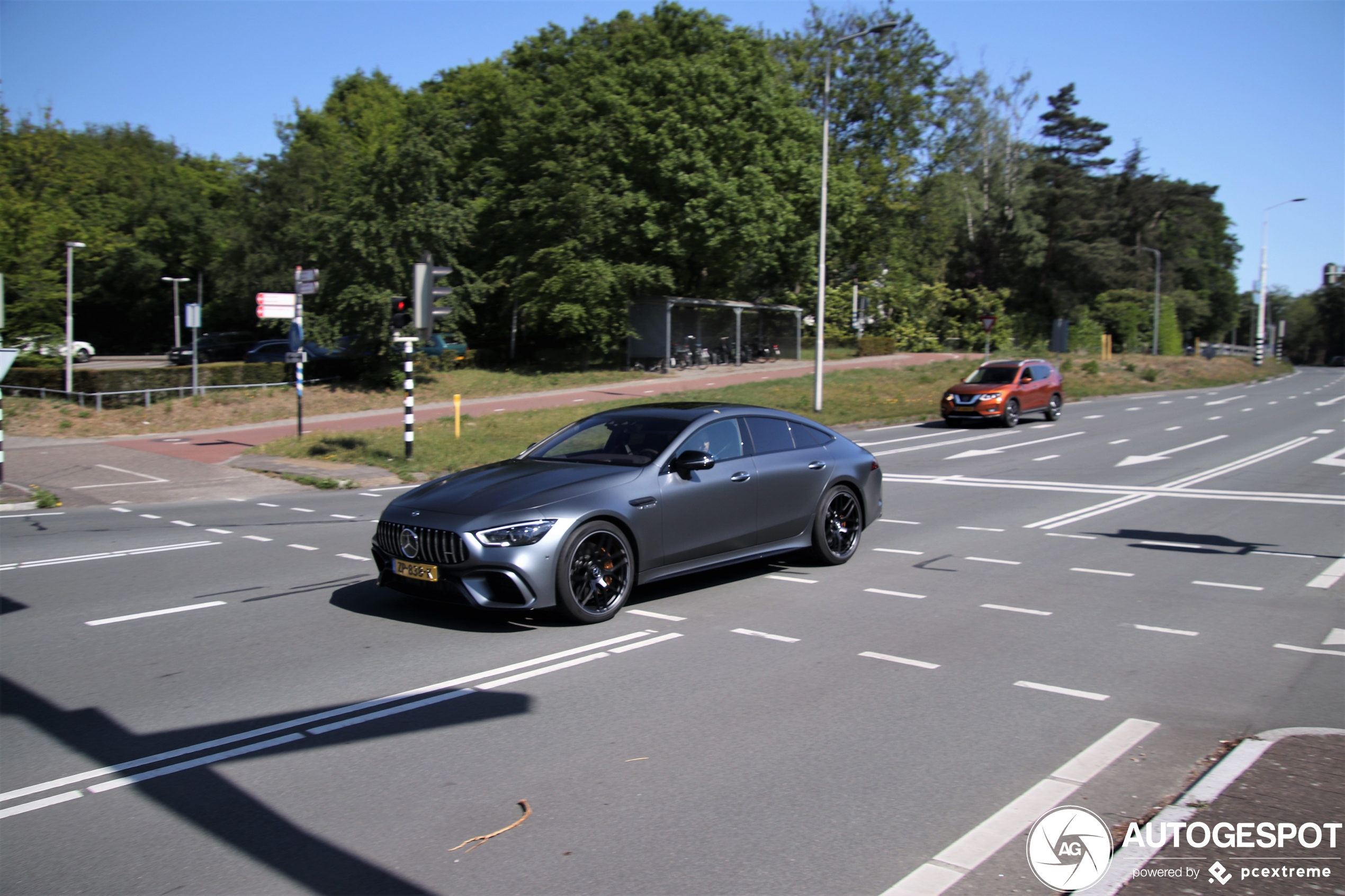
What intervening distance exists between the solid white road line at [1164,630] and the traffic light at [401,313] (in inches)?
510

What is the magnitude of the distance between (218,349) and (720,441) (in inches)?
1724

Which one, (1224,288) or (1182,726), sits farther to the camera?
(1224,288)

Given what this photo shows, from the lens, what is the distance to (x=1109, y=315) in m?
70.6

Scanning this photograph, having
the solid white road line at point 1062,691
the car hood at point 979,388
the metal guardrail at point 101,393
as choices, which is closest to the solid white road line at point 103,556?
the solid white road line at point 1062,691

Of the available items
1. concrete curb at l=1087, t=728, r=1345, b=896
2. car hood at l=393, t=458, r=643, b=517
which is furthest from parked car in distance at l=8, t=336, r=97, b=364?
concrete curb at l=1087, t=728, r=1345, b=896

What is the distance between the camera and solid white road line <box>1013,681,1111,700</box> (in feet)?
18.9

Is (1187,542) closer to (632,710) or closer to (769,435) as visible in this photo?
(769,435)

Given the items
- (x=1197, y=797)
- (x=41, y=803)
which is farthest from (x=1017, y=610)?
(x=41, y=803)

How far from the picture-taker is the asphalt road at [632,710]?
12.4 ft

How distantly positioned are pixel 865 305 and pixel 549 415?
34867mm

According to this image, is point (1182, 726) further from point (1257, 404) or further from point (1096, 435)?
point (1257, 404)

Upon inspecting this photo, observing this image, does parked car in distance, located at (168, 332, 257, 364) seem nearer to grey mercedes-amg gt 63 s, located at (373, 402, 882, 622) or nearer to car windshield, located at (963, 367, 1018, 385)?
car windshield, located at (963, 367, 1018, 385)

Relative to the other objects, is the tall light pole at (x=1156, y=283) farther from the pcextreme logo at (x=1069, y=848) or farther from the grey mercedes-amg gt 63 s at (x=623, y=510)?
the pcextreme logo at (x=1069, y=848)

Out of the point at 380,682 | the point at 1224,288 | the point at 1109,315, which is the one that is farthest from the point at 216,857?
the point at 1224,288
